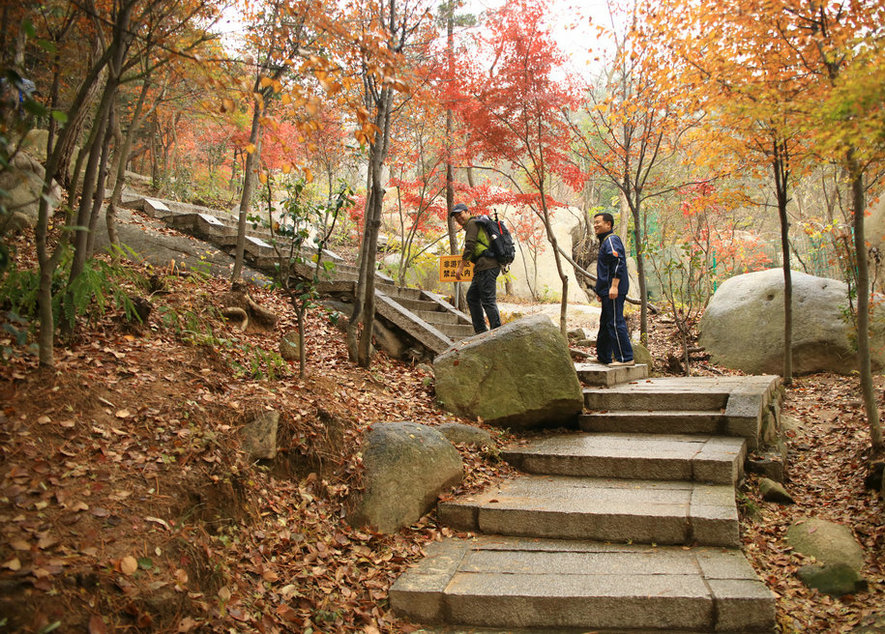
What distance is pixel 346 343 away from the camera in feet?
22.1

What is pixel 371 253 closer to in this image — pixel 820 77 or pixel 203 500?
pixel 203 500

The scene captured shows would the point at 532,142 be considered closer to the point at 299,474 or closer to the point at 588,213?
the point at 299,474

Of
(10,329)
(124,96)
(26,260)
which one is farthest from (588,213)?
(10,329)

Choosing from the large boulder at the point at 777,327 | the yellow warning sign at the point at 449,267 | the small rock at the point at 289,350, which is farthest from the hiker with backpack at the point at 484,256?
the large boulder at the point at 777,327

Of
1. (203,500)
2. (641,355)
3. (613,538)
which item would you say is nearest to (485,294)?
(641,355)

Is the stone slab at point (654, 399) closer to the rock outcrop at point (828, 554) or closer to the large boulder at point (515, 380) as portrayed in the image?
the large boulder at point (515, 380)

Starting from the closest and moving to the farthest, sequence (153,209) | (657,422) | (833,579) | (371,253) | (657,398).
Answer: (833,579), (657,422), (657,398), (371,253), (153,209)

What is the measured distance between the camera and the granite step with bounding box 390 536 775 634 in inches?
119

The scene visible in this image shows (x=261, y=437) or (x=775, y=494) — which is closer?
(x=261, y=437)

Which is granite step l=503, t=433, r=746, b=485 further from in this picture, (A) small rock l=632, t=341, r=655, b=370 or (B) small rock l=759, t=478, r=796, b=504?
(A) small rock l=632, t=341, r=655, b=370

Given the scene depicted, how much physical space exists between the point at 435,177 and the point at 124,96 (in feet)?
23.7

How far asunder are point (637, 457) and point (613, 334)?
2693 millimetres

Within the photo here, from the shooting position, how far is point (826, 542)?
3.69 m

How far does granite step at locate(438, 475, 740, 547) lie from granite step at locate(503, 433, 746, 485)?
10 cm
